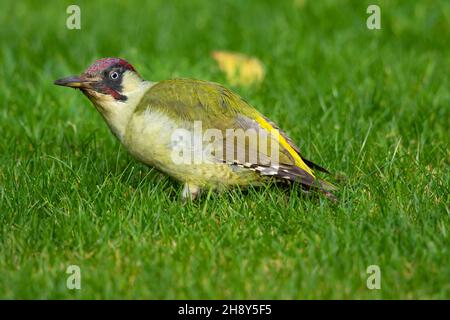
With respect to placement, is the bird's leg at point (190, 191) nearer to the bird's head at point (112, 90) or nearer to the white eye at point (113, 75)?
the bird's head at point (112, 90)

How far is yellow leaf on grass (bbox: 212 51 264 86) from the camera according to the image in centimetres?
649

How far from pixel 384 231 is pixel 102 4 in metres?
5.25

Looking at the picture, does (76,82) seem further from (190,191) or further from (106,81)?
(190,191)

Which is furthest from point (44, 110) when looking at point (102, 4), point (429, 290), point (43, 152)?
point (429, 290)

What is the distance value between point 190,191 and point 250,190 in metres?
0.33

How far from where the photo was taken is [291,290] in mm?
3529

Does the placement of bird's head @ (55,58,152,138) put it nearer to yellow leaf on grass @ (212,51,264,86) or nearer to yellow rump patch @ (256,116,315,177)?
yellow rump patch @ (256,116,315,177)

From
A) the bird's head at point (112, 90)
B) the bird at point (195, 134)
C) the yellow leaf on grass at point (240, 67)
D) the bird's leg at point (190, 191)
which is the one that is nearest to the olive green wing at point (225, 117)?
the bird at point (195, 134)

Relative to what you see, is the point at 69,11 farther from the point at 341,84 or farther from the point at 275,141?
the point at 275,141

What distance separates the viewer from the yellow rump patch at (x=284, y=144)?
14.9ft

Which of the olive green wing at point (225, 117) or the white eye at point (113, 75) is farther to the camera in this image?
the white eye at point (113, 75)

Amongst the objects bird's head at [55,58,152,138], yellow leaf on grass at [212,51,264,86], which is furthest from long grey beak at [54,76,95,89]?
yellow leaf on grass at [212,51,264,86]

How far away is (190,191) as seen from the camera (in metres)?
4.54

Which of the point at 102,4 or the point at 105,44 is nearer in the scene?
the point at 105,44
